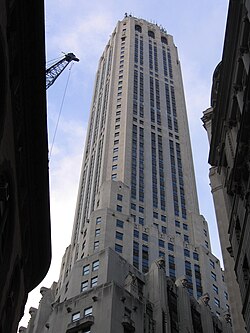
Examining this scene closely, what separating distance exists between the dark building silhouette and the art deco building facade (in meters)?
12.4

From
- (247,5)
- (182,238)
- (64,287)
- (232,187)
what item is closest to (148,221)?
(182,238)

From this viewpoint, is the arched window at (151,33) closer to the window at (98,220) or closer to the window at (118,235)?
the window at (98,220)

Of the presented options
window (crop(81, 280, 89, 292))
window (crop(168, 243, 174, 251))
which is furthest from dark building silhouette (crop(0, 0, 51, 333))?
window (crop(168, 243, 174, 251))

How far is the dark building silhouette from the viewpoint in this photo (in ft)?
96.2

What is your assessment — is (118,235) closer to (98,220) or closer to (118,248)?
(118,248)

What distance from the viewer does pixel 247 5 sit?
1259 inches

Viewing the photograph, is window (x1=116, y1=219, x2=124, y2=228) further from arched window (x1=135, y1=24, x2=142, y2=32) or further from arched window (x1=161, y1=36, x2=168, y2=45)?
arched window (x1=135, y1=24, x2=142, y2=32)

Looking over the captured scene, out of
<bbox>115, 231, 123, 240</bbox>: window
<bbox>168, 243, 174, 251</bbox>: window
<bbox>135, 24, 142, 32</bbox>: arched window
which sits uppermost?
<bbox>135, 24, 142, 32</bbox>: arched window

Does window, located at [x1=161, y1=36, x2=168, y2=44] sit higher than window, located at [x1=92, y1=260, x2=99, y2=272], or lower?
higher

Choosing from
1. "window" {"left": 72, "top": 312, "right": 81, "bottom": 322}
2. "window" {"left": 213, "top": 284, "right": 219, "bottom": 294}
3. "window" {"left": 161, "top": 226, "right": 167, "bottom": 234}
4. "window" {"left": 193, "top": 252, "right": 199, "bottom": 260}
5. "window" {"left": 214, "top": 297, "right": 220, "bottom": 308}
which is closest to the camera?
"window" {"left": 72, "top": 312, "right": 81, "bottom": 322}

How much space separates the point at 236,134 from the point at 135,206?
273 ft

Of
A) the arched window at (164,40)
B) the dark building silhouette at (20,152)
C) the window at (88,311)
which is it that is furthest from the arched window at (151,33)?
the dark building silhouette at (20,152)

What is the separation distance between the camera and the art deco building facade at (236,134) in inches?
1331

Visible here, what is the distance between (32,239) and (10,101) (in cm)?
1337
